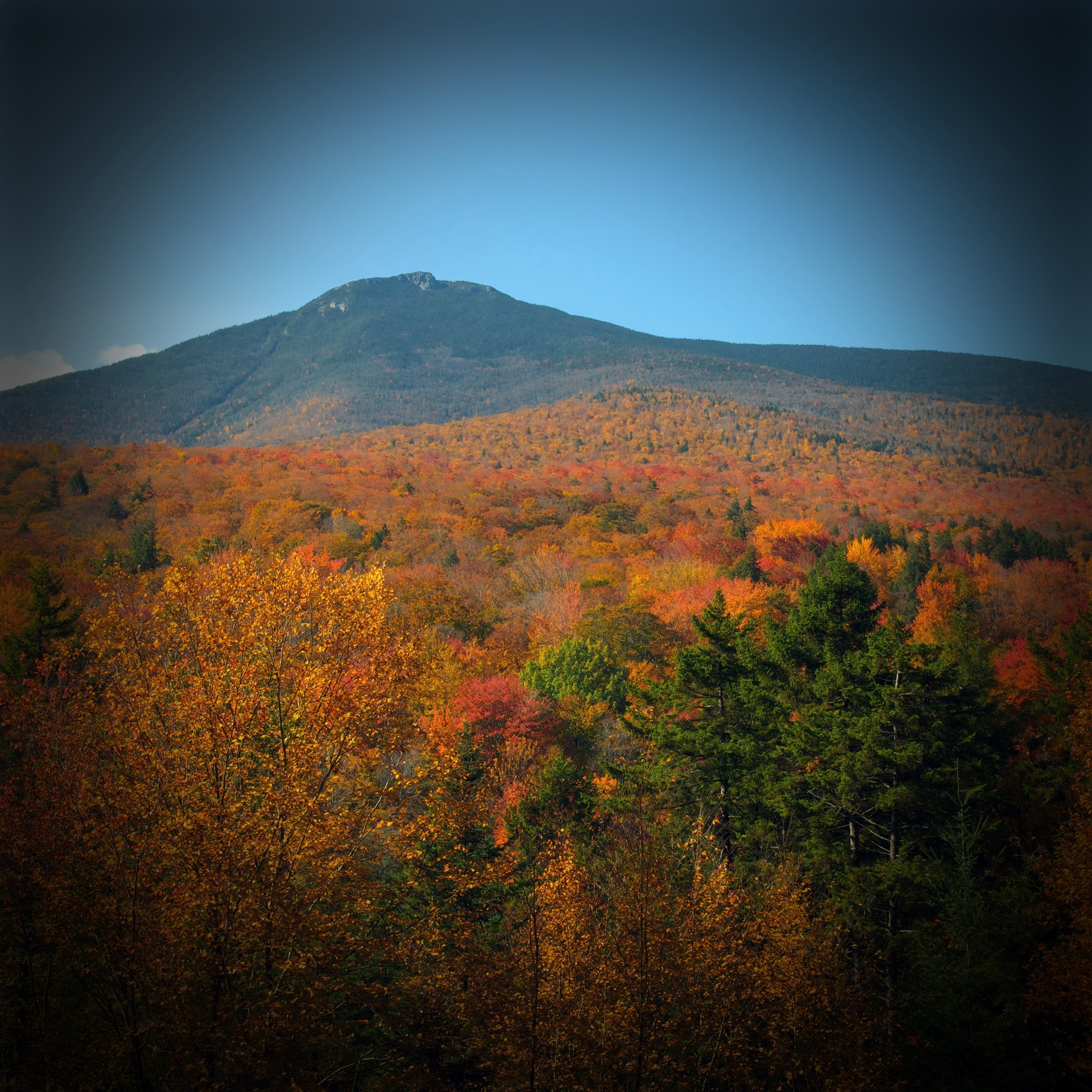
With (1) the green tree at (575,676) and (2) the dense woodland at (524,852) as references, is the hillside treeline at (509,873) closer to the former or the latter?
(2) the dense woodland at (524,852)

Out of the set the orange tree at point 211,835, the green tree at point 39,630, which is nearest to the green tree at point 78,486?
the green tree at point 39,630

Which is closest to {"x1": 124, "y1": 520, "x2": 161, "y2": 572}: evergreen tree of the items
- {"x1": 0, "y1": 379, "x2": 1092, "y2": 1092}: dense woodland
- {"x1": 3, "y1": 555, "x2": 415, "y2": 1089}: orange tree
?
{"x1": 0, "y1": 379, "x2": 1092, "y2": 1092}: dense woodland

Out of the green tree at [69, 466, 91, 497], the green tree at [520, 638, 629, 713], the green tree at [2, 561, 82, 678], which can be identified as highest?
the green tree at [69, 466, 91, 497]

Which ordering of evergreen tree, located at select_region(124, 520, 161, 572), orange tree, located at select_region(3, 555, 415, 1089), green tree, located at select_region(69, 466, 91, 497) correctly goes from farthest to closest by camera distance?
green tree, located at select_region(69, 466, 91, 497) → evergreen tree, located at select_region(124, 520, 161, 572) → orange tree, located at select_region(3, 555, 415, 1089)

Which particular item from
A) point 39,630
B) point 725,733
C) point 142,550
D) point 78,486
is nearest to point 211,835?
point 725,733

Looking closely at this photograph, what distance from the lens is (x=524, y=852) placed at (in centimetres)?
1902

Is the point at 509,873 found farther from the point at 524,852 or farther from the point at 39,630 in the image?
the point at 39,630

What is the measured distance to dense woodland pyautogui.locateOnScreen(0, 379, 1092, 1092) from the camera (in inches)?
368

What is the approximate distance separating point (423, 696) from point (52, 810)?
20880 millimetres

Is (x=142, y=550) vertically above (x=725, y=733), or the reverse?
(x=142, y=550)

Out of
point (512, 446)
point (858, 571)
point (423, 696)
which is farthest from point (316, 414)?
point (858, 571)

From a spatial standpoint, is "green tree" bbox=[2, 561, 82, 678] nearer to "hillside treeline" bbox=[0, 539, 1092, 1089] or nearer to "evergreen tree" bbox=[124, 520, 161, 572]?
"hillside treeline" bbox=[0, 539, 1092, 1089]

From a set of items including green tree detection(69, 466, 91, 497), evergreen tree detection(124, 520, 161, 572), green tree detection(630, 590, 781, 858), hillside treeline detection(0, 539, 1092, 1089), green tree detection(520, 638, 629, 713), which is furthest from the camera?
green tree detection(69, 466, 91, 497)

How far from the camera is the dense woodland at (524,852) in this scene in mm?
9352
